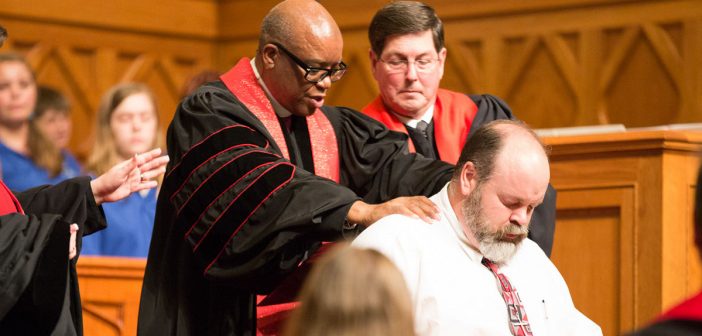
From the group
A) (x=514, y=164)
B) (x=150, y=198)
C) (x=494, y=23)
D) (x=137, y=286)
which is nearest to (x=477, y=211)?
(x=514, y=164)

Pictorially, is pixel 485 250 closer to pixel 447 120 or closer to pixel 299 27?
pixel 299 27

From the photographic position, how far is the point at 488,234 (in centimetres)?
400

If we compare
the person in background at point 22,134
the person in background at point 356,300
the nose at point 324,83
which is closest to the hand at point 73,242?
the nose at point 324,83

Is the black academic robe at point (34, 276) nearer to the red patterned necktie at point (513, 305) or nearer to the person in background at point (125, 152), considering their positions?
the red patterned necktie at point (513, 305)

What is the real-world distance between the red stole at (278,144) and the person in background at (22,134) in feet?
10.2

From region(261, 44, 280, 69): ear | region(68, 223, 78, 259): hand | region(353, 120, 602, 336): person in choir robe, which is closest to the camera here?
region(353, 120, 602, 336): person in choir robe

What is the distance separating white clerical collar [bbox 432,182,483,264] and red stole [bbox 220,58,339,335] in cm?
49

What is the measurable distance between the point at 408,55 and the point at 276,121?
825 mm

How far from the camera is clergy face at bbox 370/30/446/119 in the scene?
509 centimetres

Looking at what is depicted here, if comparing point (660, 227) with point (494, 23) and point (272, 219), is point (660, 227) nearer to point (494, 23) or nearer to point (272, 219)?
point (272, 219)

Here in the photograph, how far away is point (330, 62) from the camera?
431 centimetres

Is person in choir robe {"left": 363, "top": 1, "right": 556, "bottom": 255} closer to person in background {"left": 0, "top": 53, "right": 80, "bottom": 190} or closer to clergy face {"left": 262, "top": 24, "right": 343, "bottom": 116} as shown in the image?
clergy face {"left": 262, "top": 24, "right": 343, "bottom": 116}

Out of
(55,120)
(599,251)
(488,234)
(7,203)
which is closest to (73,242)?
(7,203)

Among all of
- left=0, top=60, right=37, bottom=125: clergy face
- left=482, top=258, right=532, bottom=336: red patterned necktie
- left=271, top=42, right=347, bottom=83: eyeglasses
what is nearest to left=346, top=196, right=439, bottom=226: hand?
left=482, top=258, right=532, bottom=336: red patterned necktie
